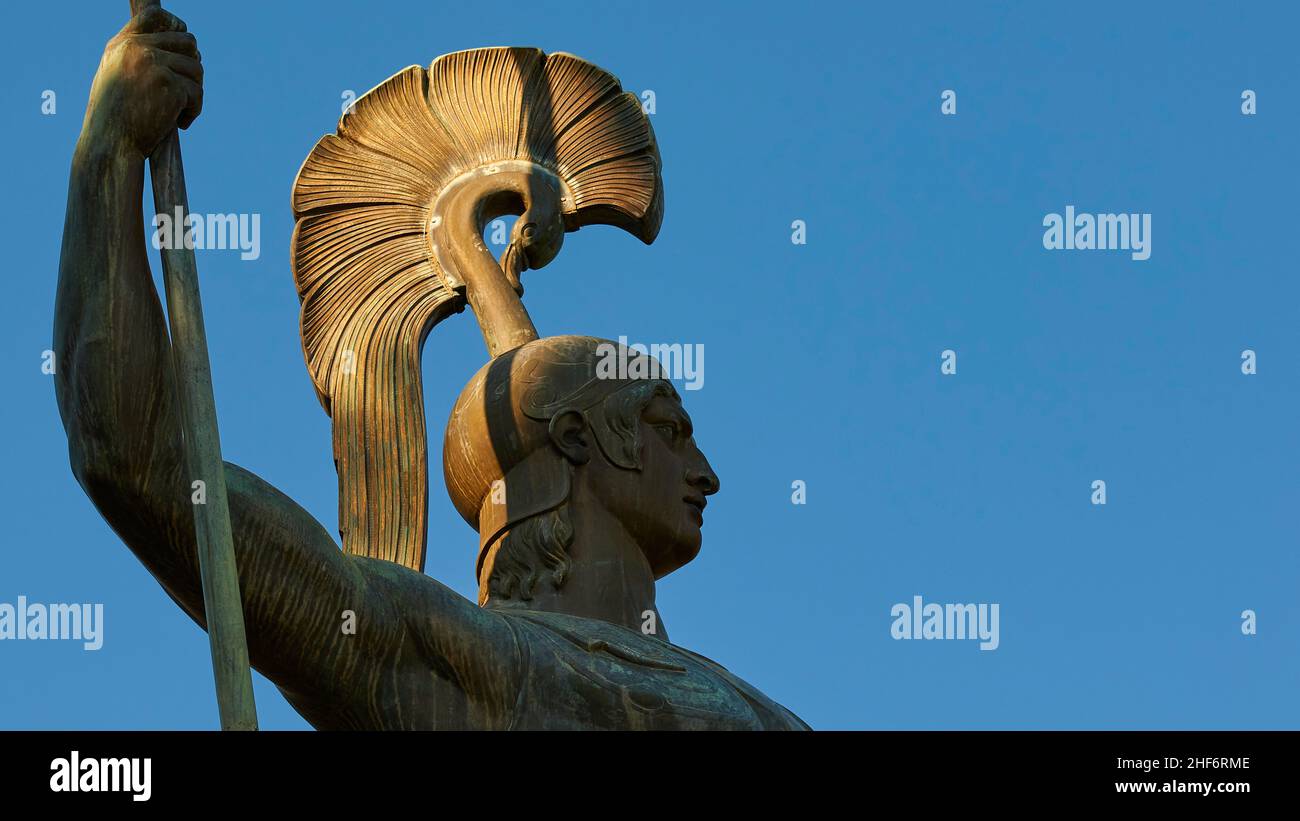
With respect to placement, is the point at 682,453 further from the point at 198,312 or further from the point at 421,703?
the point at 198,312

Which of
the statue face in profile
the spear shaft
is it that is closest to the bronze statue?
the statue face in profile

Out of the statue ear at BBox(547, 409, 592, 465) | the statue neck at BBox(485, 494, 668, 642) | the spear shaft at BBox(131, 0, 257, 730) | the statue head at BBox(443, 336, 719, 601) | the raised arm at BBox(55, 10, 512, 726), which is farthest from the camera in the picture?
the statue ear at BBox(547, 409, 592, 465)

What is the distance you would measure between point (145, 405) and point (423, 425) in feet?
9.01

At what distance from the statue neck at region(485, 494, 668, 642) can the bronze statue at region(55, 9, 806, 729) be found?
11mm

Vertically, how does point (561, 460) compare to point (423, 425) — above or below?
below

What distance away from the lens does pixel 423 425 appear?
1201cm

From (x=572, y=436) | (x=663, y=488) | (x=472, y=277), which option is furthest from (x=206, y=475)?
(x=472, y=277)

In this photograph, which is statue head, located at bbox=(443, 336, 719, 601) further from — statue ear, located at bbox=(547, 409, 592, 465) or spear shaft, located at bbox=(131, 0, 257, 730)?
spear shaft, located at bbox=(131, 0, 257, 730)

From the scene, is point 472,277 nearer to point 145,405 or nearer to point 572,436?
point 572,436

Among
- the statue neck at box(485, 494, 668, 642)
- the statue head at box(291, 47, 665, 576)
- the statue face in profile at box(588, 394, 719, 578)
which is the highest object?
the statue head at box(291, 47, 665, 576)

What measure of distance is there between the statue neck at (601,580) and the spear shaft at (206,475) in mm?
2198

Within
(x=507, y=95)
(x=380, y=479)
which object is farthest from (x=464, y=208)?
(x=380, y=479)

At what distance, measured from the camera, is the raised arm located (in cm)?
933

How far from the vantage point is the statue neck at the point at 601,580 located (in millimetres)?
11242
